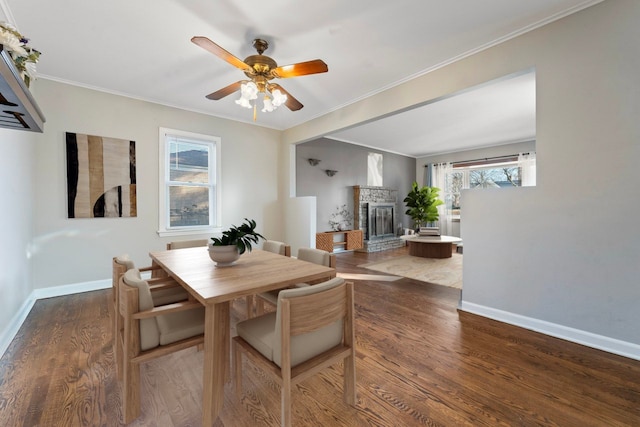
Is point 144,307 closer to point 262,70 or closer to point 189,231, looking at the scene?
point 262,70

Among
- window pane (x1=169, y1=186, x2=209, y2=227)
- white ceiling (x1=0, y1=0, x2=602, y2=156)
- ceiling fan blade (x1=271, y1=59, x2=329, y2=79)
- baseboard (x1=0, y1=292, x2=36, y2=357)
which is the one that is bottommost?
baseboard (x1=0, y1=292, x2=36, y2=357)

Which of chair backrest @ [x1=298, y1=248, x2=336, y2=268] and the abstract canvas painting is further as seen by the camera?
the abstract canvas painting

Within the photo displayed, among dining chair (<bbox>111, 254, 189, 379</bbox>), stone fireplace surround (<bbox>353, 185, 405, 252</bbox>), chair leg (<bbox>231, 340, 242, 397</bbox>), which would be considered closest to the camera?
chair leg (<bbox>231, 340, 242, 397</bbox>)

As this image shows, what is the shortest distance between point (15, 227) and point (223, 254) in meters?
2.14

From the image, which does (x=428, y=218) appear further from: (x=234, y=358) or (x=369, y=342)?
(x=234, y=358)

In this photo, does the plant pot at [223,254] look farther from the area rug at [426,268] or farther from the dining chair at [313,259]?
the area rug at [426,268]

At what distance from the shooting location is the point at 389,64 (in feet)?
8.93

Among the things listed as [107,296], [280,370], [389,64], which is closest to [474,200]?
[389,64]

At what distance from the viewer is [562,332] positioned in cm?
205

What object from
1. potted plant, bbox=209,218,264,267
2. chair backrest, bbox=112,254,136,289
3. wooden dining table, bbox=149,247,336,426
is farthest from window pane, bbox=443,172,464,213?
chair backrest, bbox=112,254,136,289

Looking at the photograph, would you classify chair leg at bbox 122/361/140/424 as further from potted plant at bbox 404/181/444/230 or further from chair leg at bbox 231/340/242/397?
potted plant at bbox 404/181/444/230

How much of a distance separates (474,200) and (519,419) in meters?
1.80

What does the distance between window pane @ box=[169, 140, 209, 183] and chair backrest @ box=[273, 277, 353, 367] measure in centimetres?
354

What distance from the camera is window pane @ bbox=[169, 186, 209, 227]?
12.7 feet
